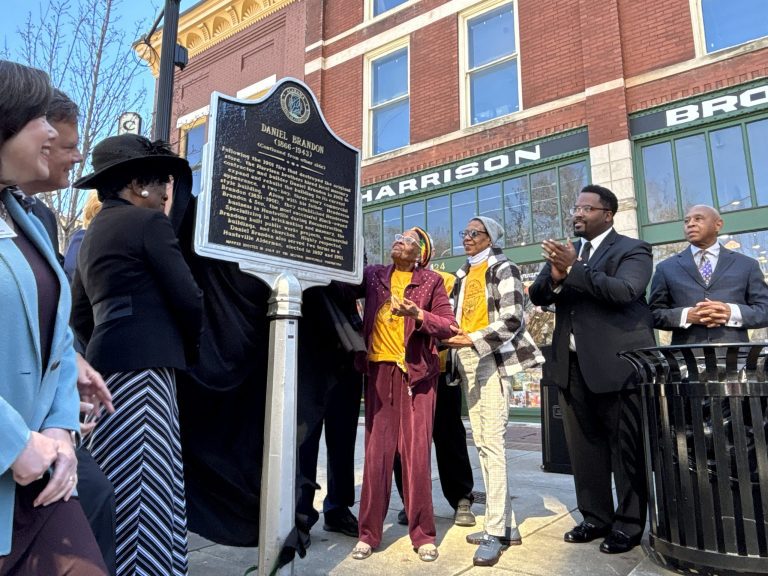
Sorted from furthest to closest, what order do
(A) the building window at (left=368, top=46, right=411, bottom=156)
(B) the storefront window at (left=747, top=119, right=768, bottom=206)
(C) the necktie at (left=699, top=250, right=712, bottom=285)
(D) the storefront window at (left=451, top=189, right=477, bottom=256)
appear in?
1. (A) the building window at (left=368, top=46, right=411, bottom=156)
2. (D) the storefront window at (left=451, top=189, right=477, bottom=256)
3. (B) the storefront window at (left=747, top=119, right=768, bottom=206)
4. (C) the necktie at (left=699, top=250, right=712, bottom=285)

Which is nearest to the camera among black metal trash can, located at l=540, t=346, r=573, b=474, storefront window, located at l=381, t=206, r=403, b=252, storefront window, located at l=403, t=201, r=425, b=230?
black metal trash can, located at l=540, t=346, r=573, b=474

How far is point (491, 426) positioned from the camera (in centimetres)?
332

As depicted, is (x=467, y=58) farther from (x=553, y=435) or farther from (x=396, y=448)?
(x=396, y=448)

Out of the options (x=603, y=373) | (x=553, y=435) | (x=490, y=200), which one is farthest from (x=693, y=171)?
(x=603, y=373)

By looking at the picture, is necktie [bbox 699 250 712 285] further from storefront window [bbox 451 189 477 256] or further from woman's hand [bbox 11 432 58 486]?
storefront window [bbox 451 189 477 256]

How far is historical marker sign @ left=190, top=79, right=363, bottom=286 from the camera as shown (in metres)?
2.50

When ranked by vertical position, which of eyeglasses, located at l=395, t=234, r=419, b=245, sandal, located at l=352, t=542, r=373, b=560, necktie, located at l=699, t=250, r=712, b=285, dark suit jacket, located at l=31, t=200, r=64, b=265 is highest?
eyeglasses, located at l=395, t=234, r=419, b=245

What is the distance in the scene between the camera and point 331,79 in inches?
513

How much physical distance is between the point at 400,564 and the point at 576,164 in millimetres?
8062

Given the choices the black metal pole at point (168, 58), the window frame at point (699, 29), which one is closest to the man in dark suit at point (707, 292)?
the black metal pole at point (168, 58)

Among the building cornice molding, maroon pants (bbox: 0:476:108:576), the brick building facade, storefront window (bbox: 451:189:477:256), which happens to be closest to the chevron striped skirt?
maroon pants (bbox: 0:476:108:576)

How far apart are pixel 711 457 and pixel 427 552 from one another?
1559 millimetres

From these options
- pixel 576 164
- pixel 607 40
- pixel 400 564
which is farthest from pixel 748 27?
pixel 400 564

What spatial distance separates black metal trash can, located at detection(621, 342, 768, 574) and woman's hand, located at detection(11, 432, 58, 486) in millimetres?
2562
